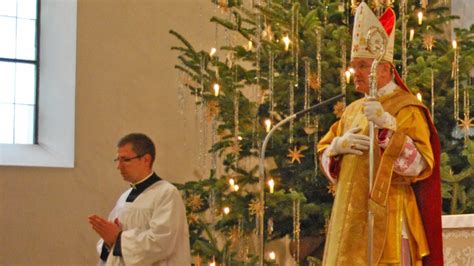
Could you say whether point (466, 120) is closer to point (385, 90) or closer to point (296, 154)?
point (296, 154)

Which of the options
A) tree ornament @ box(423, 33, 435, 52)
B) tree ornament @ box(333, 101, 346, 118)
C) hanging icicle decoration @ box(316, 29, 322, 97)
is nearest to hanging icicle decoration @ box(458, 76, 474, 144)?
tree ornament @ box(423, 33, 435, 52)

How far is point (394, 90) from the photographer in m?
5.23

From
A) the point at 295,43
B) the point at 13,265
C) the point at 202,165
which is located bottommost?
the point at 13,265

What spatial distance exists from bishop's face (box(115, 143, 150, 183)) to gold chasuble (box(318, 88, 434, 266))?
5.02 feet

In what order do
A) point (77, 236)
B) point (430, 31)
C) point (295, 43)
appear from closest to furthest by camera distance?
point (295, 43), point (430, 31), point (77, 236)

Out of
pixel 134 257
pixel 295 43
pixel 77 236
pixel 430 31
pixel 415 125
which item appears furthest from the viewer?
pixel 77 236

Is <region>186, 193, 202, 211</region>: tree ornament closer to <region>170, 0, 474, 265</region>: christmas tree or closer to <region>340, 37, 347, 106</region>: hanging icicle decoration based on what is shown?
<region>170, 0, 474, 265</region>: christmas tree

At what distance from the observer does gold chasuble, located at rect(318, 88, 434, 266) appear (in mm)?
4934

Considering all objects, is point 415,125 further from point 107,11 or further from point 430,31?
point 107,11

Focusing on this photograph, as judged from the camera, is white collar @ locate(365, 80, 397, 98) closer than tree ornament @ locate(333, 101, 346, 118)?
Yes

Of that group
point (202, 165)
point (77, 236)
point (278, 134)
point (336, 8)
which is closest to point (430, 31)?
point (336, 8)

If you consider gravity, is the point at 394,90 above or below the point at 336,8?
below

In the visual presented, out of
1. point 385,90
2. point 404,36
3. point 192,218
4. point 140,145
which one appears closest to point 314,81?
point 404,36

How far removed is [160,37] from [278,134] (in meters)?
2.19
